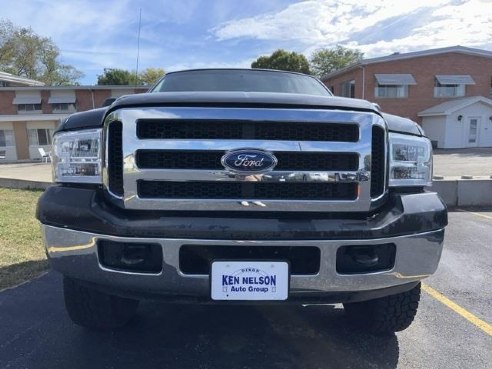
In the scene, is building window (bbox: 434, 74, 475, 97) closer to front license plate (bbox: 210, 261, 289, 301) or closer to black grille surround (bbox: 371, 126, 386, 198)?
black grille surround (bbox: 371, 126, 386, 198)

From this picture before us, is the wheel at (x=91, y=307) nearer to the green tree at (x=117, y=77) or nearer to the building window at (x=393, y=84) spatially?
the building window at (x=393, y=84)

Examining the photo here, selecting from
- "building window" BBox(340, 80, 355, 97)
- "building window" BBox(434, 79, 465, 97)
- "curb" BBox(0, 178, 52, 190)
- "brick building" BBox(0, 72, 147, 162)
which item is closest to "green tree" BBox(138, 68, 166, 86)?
"brick building" BBox(0, 72, 147, 162)

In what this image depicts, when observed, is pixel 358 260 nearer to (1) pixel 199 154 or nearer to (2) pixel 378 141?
(2) pixel 378 141

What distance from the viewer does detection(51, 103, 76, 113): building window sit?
34.0 metres

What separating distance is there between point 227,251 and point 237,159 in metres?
0.44

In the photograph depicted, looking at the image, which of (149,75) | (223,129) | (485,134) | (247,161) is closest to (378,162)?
(247,161)

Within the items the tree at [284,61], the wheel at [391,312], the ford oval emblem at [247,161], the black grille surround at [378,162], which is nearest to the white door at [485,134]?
the tree at [284,61]

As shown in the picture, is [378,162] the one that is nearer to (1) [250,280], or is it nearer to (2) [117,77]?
(1) [250,280]

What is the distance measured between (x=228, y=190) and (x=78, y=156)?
0.82m

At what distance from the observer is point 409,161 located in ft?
7.54

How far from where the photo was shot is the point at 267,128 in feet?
6.83

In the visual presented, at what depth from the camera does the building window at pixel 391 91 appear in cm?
3045

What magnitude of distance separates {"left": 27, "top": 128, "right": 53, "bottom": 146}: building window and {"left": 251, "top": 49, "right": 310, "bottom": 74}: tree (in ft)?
81.0

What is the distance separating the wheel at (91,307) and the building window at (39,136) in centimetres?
3419
